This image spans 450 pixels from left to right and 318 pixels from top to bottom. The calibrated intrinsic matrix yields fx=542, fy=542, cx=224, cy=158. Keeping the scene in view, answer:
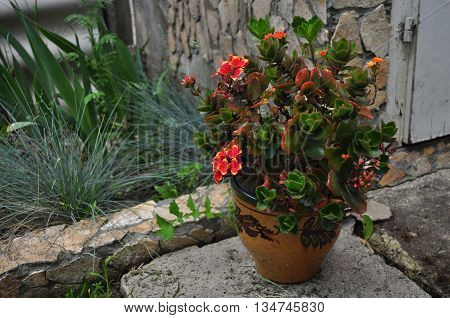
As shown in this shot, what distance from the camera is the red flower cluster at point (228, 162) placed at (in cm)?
184

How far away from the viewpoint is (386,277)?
217 centimetres

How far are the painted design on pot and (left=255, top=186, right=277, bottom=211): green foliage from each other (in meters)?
0.16

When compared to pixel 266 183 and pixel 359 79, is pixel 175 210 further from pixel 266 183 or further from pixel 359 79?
pixel 359 79

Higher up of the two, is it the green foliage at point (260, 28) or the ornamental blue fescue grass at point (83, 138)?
the green foliage at point (260, 28)

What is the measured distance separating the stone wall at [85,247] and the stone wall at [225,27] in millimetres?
832

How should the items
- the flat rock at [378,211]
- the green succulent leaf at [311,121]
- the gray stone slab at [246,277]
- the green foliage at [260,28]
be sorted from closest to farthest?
the green succulent leaf at [311,121] → the green foliage at [260,28] → the gray stone slab at [246,277] → the flat rock at [378,211]

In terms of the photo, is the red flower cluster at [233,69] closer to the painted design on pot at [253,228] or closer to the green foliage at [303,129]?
the green foliage at [303,129]

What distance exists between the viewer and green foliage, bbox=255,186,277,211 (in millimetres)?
1798

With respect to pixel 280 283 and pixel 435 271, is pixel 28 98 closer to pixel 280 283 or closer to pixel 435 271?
pixel 280 283

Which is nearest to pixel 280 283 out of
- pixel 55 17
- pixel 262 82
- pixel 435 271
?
pixel 435 271

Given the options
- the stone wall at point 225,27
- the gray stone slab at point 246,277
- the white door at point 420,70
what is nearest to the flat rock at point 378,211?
the gray stone slab at point 246,277

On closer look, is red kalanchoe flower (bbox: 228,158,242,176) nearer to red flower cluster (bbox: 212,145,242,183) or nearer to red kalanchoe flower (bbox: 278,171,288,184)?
red flower cluster (bbox: 212,145,242,183)

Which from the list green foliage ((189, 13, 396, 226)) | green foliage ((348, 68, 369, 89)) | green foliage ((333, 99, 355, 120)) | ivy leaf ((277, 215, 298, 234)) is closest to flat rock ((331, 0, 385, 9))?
green foliage ((189, 13, 396, 226))

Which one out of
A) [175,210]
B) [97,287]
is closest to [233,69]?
[175,210]
